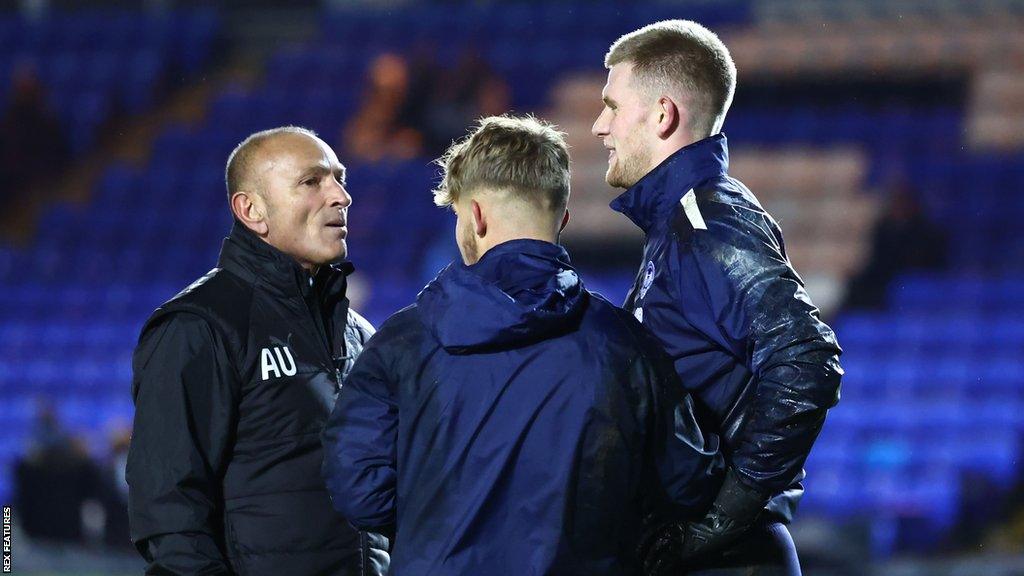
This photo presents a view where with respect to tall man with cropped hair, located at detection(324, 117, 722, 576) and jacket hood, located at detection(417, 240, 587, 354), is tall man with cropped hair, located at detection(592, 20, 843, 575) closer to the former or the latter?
tall man with cropped hair, located at detection(324, 117, 722, 576)

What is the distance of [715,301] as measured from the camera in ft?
6.43

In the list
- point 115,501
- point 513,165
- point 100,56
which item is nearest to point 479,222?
point 513,165

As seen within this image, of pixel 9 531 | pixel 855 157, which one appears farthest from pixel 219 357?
pixel 855 157

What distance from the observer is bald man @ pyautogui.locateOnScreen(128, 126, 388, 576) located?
6.89 ft

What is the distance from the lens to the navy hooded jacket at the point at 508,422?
1.69m

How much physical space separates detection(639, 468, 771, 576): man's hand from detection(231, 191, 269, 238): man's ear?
3.42 feet

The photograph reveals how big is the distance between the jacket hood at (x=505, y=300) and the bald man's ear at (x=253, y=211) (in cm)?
81

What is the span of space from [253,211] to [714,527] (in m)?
1.12

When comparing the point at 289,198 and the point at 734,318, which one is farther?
the point at 289,198

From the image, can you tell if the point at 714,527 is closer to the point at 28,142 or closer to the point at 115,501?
the point at 115,501

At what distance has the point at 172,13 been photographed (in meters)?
11.2

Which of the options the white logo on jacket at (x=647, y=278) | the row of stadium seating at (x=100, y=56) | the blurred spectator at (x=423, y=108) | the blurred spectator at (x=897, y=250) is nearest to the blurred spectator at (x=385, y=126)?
the blurred spectator at (x=423, y=108)

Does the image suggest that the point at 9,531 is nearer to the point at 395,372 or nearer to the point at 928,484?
the point at 395,372

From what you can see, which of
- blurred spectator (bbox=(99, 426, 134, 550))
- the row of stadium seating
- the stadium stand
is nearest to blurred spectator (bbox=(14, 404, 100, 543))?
blurred spectator (bbox=(99, 426, 134, 550))
